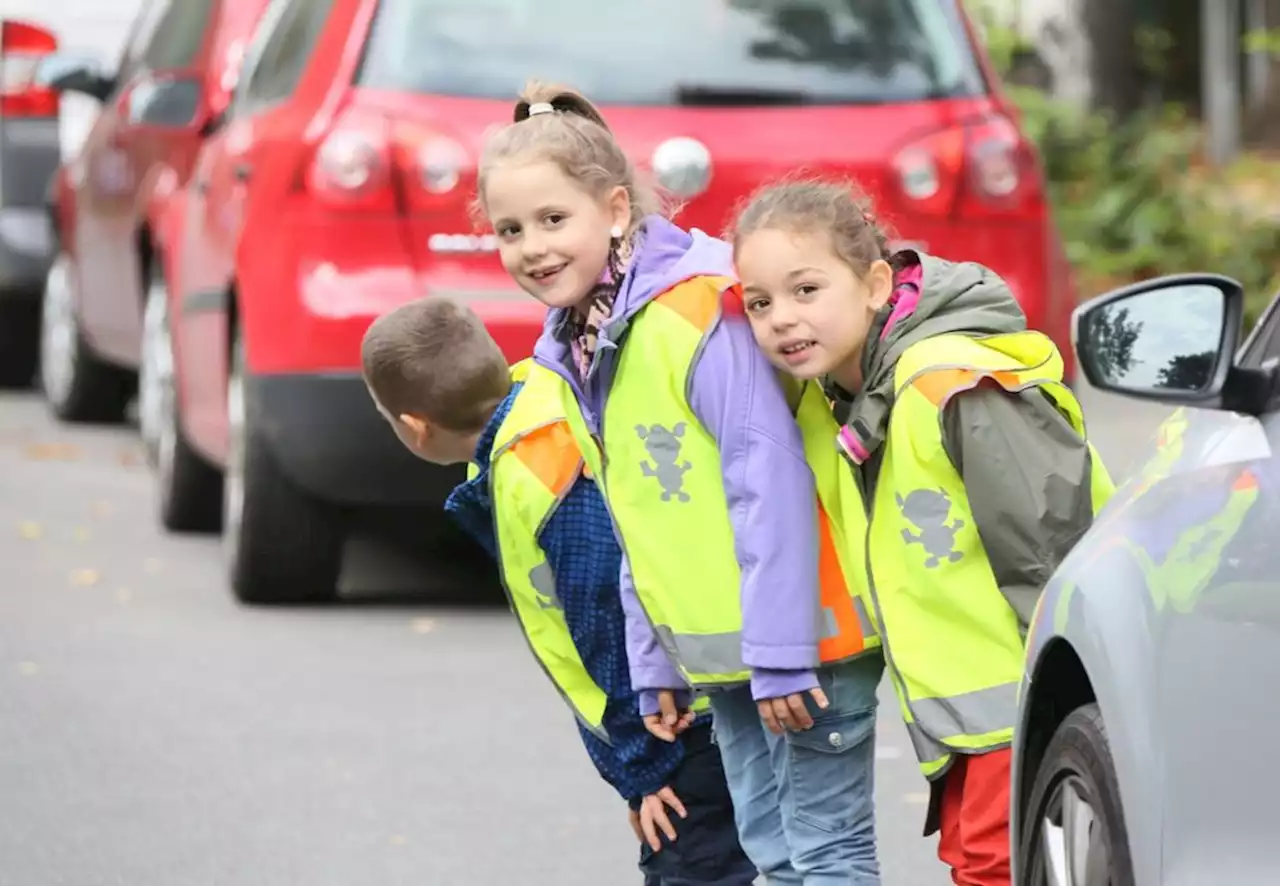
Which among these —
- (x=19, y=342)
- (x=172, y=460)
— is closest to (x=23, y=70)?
(x=19, y=342)

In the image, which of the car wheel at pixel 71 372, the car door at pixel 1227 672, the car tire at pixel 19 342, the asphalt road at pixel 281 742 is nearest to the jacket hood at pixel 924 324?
the car door at pixel 1227 672

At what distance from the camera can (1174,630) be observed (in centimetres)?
345

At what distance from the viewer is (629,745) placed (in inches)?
179

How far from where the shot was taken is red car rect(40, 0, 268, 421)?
10.6 m

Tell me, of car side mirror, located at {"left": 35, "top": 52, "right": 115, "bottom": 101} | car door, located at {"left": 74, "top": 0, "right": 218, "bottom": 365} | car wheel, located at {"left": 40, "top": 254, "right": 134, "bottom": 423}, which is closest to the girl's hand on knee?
car door, located at {"left": 74, "top": 0, "right": 218, "bottom": 365}

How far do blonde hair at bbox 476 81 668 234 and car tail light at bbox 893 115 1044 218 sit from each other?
3818mm

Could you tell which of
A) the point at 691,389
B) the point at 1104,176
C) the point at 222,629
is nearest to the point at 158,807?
the point at 222,629

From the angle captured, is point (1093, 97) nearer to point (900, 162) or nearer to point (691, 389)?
point (900, 162)

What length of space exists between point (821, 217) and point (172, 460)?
630cm

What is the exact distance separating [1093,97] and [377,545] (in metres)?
17.5

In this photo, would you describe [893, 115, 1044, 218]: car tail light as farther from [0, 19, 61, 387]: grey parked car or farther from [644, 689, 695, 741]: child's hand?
[0, 19, 61, 387]: grey parked car

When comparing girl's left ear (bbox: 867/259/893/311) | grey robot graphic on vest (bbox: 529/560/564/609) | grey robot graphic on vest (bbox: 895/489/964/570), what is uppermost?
girl's left ear (bbox: 867/259/893/311)

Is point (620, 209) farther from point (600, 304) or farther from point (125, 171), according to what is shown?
point (125, 171)

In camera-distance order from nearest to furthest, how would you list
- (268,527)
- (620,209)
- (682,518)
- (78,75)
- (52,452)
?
(682,518), (620,209), (268,527), (78,75), (52,452)
